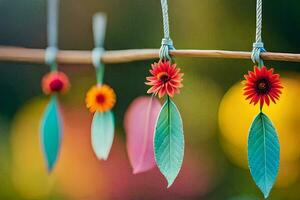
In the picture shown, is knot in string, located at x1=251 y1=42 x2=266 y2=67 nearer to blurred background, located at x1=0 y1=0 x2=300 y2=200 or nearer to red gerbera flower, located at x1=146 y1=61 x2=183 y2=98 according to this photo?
red gerbera flower, located at x1=146 y1=61 x2=183 y2=98

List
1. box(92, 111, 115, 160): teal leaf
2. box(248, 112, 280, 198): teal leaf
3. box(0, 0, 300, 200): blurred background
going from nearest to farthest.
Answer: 1. box(248, 112, 280, 198): teal leaf
2. box(92, 111, 115, 160): teal leaf
3. box(0, 0, 300, 200): blurred background

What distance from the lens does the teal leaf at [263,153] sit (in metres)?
0.39

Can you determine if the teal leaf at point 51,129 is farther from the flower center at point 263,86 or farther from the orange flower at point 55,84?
the flower center at point 263,86

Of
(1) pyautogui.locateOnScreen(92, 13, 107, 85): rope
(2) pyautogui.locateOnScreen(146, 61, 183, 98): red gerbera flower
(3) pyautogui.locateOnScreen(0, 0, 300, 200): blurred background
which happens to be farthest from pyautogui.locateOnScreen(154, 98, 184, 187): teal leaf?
(3) pyautogui.locateOnScreen(0, 0, 300, 200): blurred background

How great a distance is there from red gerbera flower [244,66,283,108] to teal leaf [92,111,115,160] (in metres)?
0.15

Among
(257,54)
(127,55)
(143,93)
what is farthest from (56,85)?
(143,93)

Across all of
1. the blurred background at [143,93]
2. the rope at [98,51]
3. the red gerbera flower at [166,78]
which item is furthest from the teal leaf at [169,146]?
the blurred background at [143,93]

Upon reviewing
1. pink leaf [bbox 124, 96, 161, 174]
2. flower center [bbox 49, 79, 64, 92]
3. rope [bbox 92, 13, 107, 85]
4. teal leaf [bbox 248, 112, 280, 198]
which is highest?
rope [bbox 92, 13, 107, 85]

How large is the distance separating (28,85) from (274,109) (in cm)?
45

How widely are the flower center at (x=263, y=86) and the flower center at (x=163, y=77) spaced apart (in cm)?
7

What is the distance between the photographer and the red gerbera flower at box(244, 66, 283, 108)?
0.39 metres

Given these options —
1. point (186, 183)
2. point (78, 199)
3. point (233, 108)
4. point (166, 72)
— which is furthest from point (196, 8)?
point (166, 72)

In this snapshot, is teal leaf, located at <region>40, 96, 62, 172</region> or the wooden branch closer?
the wooden branch

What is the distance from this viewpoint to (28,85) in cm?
99
